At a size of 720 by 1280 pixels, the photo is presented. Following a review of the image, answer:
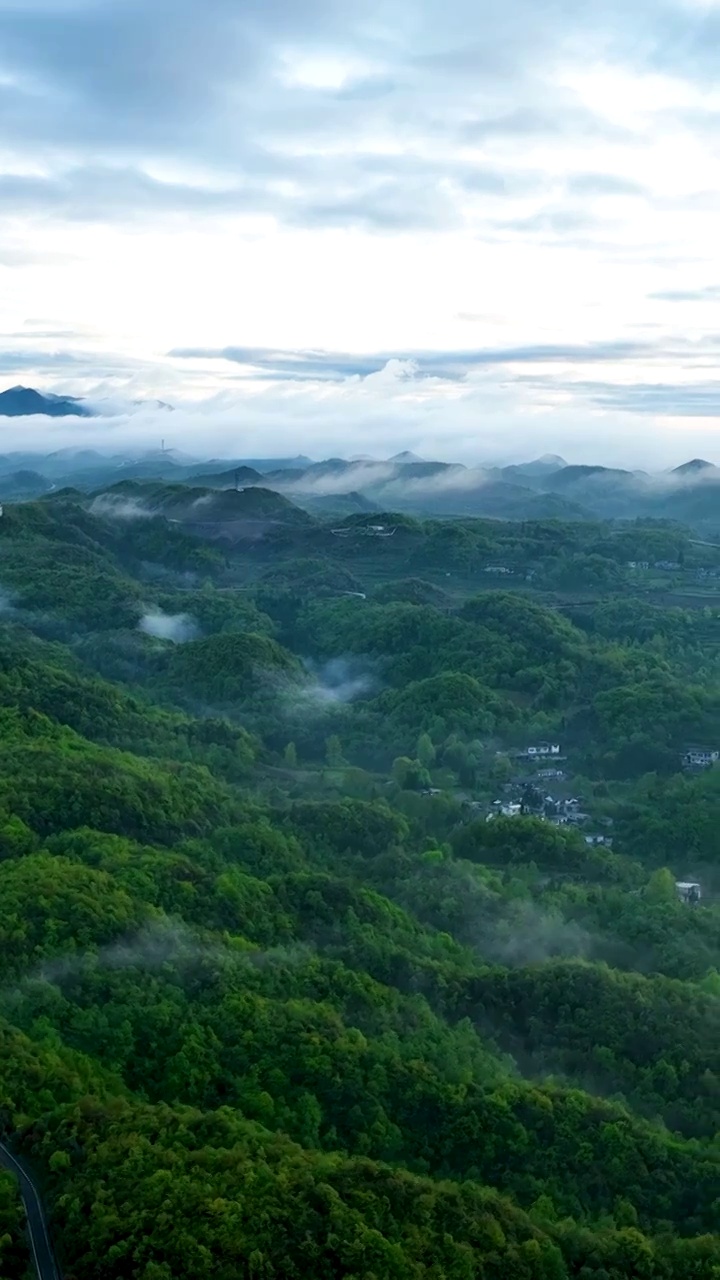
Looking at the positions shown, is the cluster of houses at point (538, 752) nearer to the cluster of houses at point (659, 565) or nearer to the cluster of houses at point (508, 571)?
the cluster of houses at point (508, 571)

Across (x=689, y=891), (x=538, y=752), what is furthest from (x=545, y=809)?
(x=689, y=891)

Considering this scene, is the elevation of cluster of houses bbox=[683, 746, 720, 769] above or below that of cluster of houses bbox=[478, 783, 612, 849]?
above

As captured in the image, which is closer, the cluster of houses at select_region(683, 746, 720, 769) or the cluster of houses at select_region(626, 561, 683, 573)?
the cluster of houses at select_region(683, 746, 720, 769)

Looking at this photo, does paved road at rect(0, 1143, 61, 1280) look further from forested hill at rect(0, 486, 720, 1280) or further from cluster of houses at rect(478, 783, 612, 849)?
cluster of houses at rect(478, 783, 612, 849)

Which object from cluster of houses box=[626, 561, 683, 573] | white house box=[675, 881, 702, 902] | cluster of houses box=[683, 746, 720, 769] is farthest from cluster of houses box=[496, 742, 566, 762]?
cluster of houses box=[626, 561, 683, 573]

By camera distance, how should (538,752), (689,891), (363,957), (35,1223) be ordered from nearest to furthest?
1. (35,1223)
2. (363,957)
3. (689,891)
4. (538,752)

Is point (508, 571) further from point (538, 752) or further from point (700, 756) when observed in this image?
point (700, 756)
